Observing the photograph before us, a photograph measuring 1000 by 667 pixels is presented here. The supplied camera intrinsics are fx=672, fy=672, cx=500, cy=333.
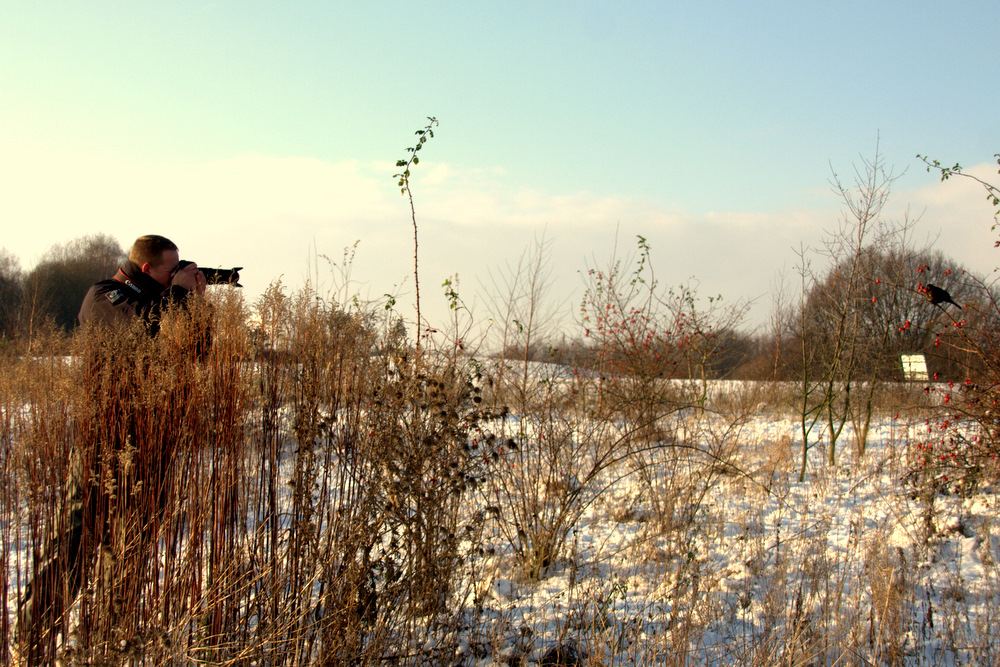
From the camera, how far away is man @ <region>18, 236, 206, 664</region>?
236 centimetres

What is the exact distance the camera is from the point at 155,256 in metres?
3.14

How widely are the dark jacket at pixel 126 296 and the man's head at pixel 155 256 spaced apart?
0.06 m

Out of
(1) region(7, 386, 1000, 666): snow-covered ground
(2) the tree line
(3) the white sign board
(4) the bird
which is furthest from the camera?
(2) the tree line

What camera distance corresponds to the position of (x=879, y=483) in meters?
6.19

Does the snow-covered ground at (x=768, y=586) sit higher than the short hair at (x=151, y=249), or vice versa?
the short hair at (x=151, y=249)

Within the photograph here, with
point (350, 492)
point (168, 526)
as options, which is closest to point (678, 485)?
point (350, 492)

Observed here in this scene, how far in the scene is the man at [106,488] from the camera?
2.36m

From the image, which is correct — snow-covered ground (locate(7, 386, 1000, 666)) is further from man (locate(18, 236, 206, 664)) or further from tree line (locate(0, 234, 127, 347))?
tree line (locate(0, 234, 127, 347))

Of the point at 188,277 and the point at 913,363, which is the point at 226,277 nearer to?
the point at 188,277

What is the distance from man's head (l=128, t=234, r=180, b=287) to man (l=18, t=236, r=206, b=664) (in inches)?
24.5

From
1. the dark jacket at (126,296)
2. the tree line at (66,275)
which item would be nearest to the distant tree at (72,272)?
the tree line at (66,275)

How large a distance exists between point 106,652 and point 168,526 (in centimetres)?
42

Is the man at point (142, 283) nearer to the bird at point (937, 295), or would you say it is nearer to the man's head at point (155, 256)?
the man's head at point (155, 256)

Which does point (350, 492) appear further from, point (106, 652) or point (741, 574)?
point (741, 574)
